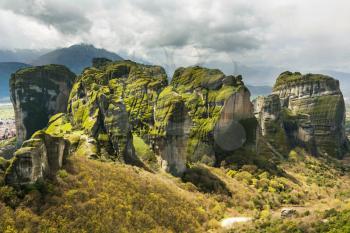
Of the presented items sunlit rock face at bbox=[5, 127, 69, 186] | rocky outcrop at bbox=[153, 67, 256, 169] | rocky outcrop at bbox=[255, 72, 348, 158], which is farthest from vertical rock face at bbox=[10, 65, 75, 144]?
sunlit rock face at bbox=[5, 127, 69, 186]

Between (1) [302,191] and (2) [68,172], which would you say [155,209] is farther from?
(1) [302,191]

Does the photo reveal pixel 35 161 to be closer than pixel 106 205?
Yes

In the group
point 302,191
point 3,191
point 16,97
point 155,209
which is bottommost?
point 302,191

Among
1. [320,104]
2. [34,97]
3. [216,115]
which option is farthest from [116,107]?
[320,104]

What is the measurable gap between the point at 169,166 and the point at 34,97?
94.2m

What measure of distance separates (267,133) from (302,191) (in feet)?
188

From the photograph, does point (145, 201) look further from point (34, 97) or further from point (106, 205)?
point (34, 97)

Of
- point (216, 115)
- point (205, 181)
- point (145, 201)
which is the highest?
point (216, 115)

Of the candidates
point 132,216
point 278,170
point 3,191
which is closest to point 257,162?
point 278,170

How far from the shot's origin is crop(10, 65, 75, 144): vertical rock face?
152 m

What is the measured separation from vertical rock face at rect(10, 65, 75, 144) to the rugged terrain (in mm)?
3698

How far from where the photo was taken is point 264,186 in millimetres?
89000

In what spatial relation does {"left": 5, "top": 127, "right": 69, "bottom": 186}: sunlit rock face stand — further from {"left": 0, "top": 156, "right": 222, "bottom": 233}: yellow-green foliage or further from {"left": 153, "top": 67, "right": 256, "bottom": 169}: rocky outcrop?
{"left": 153, "top": 67, "right": 256, "bottom": 169}: rocky outcrop

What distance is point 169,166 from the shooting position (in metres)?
79.2
